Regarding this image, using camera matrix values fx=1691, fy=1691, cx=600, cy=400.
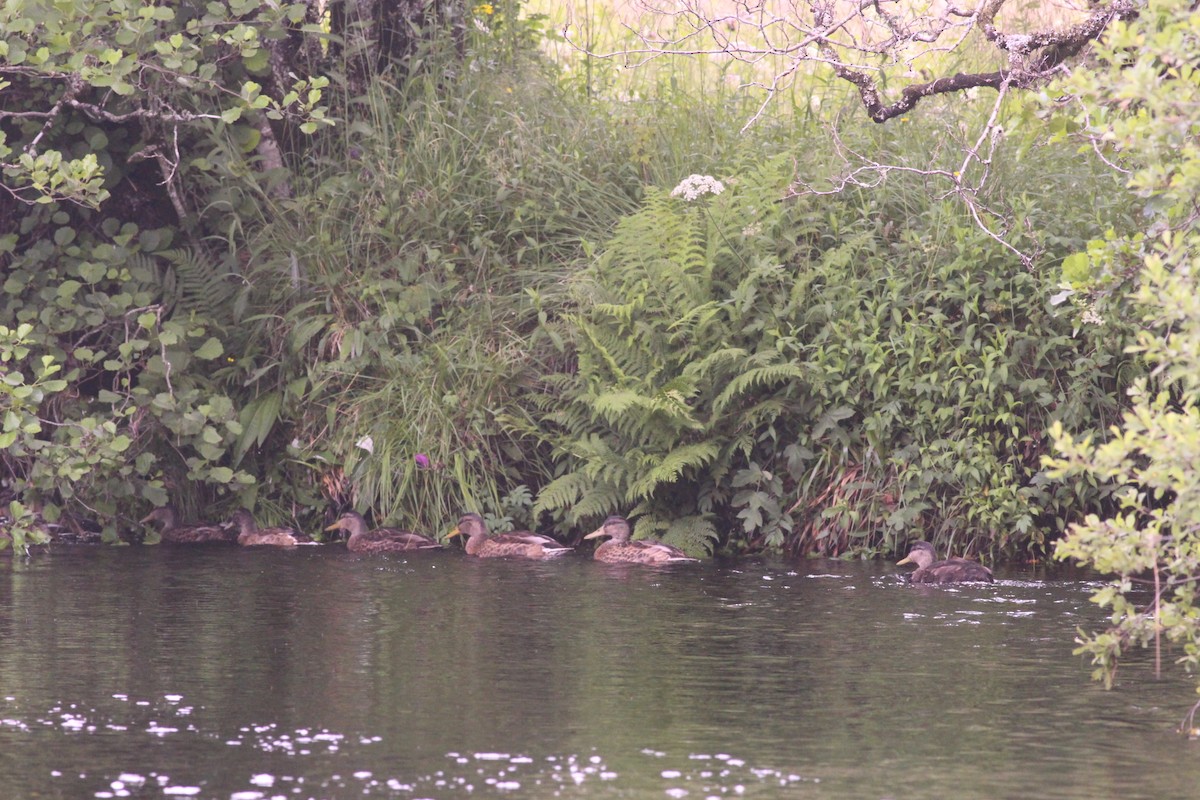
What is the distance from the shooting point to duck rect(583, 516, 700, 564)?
1160 cm

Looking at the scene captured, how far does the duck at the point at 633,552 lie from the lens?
1160 cm

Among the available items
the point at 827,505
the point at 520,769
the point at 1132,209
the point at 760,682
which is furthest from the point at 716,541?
the point at 520,769

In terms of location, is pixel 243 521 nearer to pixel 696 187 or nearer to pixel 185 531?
pixel 185 531

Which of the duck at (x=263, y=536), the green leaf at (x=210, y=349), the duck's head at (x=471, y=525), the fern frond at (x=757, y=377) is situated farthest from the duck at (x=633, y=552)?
the green leaf at (x=210, y=349)

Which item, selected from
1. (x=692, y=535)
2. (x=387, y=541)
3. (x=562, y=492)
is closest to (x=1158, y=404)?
(x=692, y=535)

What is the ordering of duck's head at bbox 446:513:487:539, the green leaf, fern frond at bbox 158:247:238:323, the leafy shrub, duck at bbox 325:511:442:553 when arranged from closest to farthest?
the leafy shrub, duck at bbox 325:511:442:553, duck's head at bbox 446:513:487:539, the green leaf, fern frond at bbox 158:247:238:323

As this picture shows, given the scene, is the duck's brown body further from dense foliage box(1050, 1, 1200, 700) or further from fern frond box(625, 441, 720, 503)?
dense foliage box(1050, 1, 1200, 700)

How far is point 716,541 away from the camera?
12305 mm

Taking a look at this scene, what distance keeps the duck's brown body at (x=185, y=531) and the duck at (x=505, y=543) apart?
1.94 m

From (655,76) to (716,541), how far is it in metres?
5.33

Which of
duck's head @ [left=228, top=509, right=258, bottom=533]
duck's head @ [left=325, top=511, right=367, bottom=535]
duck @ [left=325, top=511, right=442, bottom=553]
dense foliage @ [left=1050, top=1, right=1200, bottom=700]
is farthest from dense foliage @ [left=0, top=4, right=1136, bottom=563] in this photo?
dense foliage @ [left=1050, top=1, right=1200, bottom=700]

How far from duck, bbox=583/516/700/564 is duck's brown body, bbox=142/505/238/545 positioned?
297cm

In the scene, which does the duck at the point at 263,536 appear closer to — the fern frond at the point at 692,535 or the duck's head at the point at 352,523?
the duck's head at the point at 352,523

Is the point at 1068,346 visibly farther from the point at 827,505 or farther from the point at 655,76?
the point at 655,76
